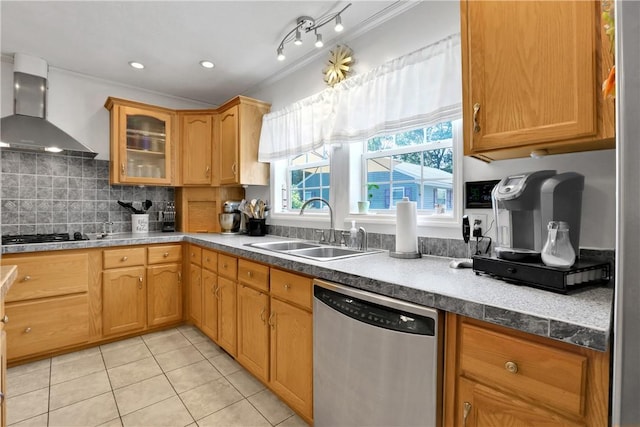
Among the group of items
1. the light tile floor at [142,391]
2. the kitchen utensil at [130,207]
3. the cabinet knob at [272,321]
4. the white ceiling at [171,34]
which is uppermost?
the white ceiling at [171,34]

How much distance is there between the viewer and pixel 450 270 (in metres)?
1.39

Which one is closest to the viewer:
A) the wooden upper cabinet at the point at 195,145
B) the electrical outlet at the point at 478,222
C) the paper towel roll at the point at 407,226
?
the electrical outlet at the point at 478,222

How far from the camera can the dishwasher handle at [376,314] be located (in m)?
1.06

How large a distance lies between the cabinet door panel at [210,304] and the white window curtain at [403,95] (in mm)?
1521

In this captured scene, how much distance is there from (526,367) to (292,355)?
A: 1171 millimetres

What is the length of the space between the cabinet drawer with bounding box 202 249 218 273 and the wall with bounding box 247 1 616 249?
0.72 meters

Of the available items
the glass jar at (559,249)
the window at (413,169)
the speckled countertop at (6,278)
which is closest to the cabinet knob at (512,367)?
the glass jar at (559,249)

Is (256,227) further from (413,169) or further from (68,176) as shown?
(68,176)

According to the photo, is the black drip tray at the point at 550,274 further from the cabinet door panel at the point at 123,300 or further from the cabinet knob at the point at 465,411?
the cabinet door panel at the point at 123,300

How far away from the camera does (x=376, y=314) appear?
47.6 inches

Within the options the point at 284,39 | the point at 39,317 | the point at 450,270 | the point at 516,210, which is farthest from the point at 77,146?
the point at 516,210

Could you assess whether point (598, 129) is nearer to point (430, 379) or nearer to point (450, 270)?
point (450, 270)

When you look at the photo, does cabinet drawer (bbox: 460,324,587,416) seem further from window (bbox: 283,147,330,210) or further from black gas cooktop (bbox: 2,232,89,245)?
black gas cooktop (bbox: 2,232,89,245)

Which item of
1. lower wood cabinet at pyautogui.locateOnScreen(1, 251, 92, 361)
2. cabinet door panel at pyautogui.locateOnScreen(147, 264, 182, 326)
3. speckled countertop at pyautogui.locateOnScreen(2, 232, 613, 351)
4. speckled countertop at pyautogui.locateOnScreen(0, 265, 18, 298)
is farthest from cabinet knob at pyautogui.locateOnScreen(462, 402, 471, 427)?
lower wood cabinet at pyautogui.locateOnScreen(1, 251, 92, 361)
